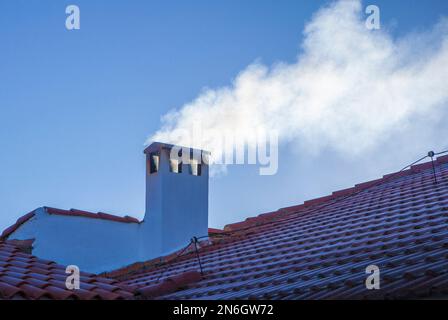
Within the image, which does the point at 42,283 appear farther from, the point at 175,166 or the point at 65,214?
the point at 175,166

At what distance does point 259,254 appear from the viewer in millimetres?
7715

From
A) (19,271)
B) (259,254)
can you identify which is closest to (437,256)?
(259,254)

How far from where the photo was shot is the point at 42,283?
19.1ft

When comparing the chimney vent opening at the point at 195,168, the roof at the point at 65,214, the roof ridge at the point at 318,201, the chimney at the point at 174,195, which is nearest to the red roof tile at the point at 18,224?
the roof at the point at 65,214

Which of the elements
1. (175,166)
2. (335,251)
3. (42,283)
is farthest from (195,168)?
(42,283)

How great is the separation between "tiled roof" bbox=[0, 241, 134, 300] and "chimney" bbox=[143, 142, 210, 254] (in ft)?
10.7

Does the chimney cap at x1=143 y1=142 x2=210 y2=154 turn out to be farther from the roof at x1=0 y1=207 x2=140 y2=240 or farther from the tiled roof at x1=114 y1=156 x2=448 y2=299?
the tiled roof at x1=114 y1=156 x2=448 y2=299

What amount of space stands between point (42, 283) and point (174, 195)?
5.12m

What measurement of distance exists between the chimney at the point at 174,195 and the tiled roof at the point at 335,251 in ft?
1.83

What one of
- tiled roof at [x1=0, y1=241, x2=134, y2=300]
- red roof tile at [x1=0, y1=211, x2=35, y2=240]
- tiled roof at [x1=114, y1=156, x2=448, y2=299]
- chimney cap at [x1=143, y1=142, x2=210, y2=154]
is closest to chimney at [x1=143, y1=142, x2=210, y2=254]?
chimney cap at [x1=143, y1=142, x2=210, y2=154]

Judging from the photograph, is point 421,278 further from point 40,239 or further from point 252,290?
point 40,239

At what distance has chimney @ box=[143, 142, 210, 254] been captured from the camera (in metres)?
10.7

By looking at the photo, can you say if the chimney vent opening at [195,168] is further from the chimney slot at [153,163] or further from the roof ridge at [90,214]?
the roof ridge at [90,214]

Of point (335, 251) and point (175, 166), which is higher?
point (175, 166)
